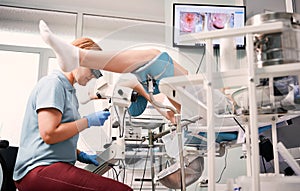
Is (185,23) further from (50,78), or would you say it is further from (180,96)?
(180,96)

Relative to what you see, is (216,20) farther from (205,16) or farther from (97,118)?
(97,118)

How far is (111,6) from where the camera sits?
3.64 meters

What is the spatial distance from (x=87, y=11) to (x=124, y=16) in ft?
1.36

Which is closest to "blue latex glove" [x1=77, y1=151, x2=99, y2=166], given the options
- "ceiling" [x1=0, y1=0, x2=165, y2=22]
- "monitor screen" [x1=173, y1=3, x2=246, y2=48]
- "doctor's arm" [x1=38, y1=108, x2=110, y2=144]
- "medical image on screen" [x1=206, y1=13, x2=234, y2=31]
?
"doctor's arm" [x1=38, y1=108, x2=110, y2=144]

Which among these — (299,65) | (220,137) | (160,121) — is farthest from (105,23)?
(299,65)

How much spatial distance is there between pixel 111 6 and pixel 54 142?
2.56 metres

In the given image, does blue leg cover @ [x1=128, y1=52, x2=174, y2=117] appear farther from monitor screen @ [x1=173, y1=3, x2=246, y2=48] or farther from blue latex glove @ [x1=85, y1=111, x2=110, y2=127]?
monitor screen @ [x1=173, y1=3, x2=246, y2=48]

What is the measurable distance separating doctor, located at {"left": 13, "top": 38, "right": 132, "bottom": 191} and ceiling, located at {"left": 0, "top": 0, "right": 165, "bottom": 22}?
88.7 inches

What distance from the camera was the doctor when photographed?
1.30 meters

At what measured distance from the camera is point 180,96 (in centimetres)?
112

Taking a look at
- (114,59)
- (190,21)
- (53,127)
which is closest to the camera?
(114,59)

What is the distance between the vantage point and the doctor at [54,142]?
1.30 m

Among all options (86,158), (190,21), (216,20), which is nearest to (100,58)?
(86,158)

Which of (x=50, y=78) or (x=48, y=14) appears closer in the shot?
(x=50, y=78)
